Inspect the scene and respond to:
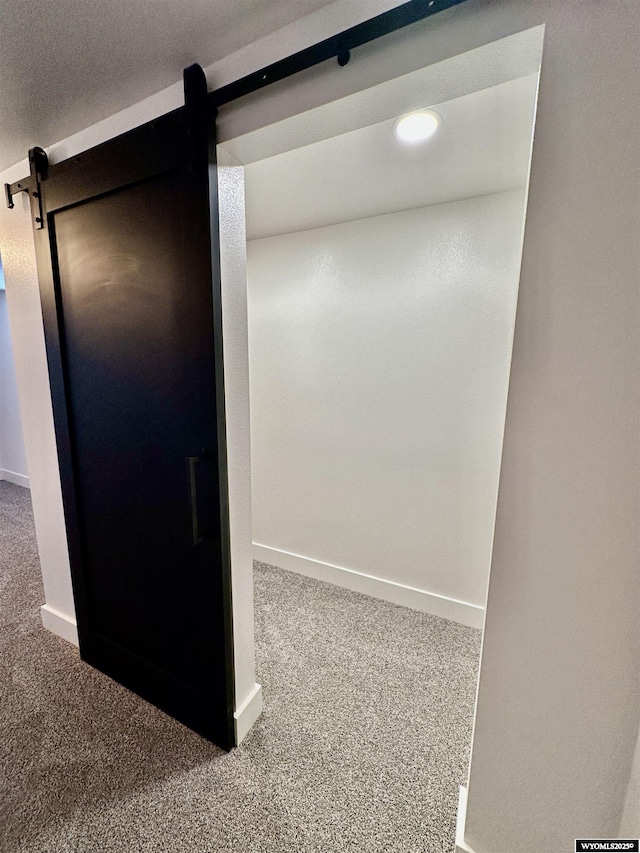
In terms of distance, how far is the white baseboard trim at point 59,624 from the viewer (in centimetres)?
192

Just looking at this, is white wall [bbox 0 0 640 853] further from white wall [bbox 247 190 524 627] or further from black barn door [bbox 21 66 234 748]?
white wall [bbox 247 190 524 627]

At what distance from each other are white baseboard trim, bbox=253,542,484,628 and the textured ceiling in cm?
265

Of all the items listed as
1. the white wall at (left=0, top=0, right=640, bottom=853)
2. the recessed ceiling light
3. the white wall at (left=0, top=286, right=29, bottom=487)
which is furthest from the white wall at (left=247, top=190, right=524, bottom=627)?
the white wall at (left=0, top=286, right=29, bottom=487)

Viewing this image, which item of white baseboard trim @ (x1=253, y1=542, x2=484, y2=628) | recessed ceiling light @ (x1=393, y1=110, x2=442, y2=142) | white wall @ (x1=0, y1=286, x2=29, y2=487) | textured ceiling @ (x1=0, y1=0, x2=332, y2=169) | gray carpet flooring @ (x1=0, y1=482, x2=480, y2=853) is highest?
textured ceiling @ (x1=0, y1=0, x2=332, y2=169)

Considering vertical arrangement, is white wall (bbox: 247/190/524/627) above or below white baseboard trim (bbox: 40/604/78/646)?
above

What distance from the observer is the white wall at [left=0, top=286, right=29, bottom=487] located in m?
4.16

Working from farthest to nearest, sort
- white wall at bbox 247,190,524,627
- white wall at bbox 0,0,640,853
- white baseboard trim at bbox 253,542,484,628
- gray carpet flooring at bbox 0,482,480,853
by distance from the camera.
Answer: white baseboard trim at bbox 253,542,484,628 → white wall at bbox 247,190,524,627 → gray carpet flooring at bbox 0,482,480,853 → white wall at bbox 0,0,640,853

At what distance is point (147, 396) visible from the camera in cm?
133

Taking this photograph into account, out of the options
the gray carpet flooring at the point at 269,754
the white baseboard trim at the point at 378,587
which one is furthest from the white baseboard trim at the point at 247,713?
the white baseboard trim at the point at 378,587

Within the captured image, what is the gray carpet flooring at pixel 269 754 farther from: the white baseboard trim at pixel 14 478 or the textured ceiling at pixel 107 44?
the white baseboard trim at pixel 14 478

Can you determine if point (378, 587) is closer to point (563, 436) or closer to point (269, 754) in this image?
point (269, 754)

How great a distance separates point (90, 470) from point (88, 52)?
1.48 m

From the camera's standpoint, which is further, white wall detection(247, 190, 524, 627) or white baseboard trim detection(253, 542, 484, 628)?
white baseboard trim detection(253, 542, 484, 628)

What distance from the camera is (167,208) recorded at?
1.18m
